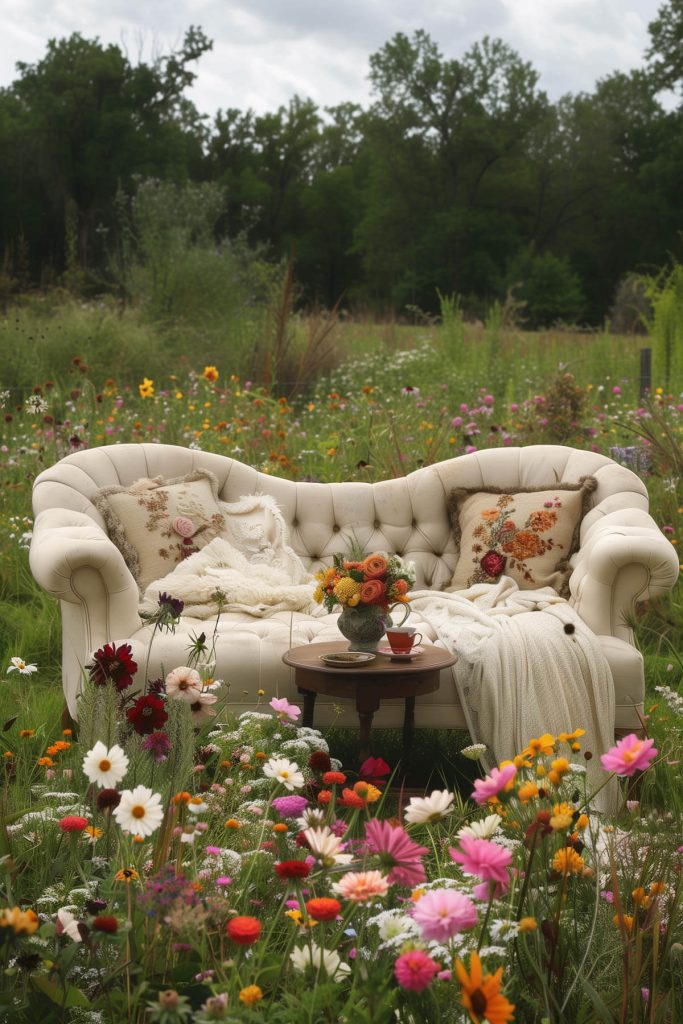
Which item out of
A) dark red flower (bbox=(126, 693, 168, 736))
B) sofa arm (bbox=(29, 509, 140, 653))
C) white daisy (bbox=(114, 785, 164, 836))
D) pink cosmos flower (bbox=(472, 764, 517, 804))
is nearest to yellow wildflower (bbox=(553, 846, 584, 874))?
pink cosmos flower (bbox=(472, 764, 517, 804))

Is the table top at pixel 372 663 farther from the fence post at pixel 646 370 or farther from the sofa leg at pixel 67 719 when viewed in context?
the fence post at pixel 646 370

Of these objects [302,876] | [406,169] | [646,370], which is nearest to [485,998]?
[302,876]

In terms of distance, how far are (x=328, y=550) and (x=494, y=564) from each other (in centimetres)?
73

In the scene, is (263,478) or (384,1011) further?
(263,478)

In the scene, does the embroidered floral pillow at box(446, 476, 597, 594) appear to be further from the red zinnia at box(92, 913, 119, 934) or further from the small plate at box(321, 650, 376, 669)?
the red zinnia at box(92, 913, 119, 934)

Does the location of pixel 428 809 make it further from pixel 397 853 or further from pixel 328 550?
pixel 328 550

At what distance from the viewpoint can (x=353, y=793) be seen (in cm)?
139

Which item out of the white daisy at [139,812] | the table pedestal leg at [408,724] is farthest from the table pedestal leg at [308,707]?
the white daisy at [139,812]

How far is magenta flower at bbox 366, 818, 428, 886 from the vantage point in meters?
1.18

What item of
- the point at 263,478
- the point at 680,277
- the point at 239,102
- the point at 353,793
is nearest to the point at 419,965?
the point at 353,793

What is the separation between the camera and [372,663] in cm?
328

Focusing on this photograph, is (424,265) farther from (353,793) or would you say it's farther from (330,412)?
(353,793)

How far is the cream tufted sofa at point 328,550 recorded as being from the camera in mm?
3490

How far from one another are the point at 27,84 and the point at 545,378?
67.1 feet
